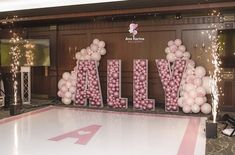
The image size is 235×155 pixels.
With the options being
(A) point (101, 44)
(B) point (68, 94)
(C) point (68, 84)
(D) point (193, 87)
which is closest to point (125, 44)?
(A) point (101, 44)

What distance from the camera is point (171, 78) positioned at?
21.9 ft

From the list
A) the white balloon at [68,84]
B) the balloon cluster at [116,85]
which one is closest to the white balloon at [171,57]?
the balloon cluster at [116,85]

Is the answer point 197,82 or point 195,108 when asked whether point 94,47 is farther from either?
point 195,108

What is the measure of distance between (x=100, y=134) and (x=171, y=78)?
266 centimetres

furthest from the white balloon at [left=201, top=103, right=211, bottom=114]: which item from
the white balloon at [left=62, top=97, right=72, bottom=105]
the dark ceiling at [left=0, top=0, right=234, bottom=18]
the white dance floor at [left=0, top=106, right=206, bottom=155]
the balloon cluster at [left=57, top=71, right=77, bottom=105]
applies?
the white balloon at [left=62, top=97, right=72, bottom=105]

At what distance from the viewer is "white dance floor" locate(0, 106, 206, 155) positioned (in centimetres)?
392

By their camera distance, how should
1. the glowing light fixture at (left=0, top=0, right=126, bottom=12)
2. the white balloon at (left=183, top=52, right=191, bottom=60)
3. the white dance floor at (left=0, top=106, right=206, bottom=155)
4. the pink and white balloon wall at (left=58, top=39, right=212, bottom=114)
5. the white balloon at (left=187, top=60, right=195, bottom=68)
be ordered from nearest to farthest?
the white dance floor at (left=0, top=106, right=206, bottom=155)
the glowing light fixture at (left=0, top=0, right=126, bottom=12)
the pink and white balloon wall at (left=58, top=39, right=212, bottom=114)
the white balloon at (left=187, top=60, right=195, bottom=68)
the white balloon at (left=183, top=52, right=191, bottom=60)

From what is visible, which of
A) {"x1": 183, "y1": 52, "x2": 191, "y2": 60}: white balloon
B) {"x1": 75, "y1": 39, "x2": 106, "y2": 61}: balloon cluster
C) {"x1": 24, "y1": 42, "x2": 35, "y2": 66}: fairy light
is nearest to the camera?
{"x1": 183, "y1": 52, "x2": 191, "y2": 60}: white balloon

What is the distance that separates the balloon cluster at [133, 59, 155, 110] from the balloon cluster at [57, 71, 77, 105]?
5.85 feet

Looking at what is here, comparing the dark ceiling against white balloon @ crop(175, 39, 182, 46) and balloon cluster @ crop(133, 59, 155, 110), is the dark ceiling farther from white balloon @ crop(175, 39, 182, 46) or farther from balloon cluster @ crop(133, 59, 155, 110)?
balloon cluster @ crop(133, 59, 155, 110)

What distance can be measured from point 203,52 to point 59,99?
14.6 feet

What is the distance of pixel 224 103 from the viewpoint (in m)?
6.89

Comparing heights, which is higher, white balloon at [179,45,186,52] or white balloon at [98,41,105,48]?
white balloon at [98,41,105,48]

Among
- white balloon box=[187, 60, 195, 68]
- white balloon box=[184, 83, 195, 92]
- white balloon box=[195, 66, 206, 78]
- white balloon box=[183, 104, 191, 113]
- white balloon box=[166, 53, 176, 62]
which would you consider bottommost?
white balloon box=[183, 104, 191, 113]
